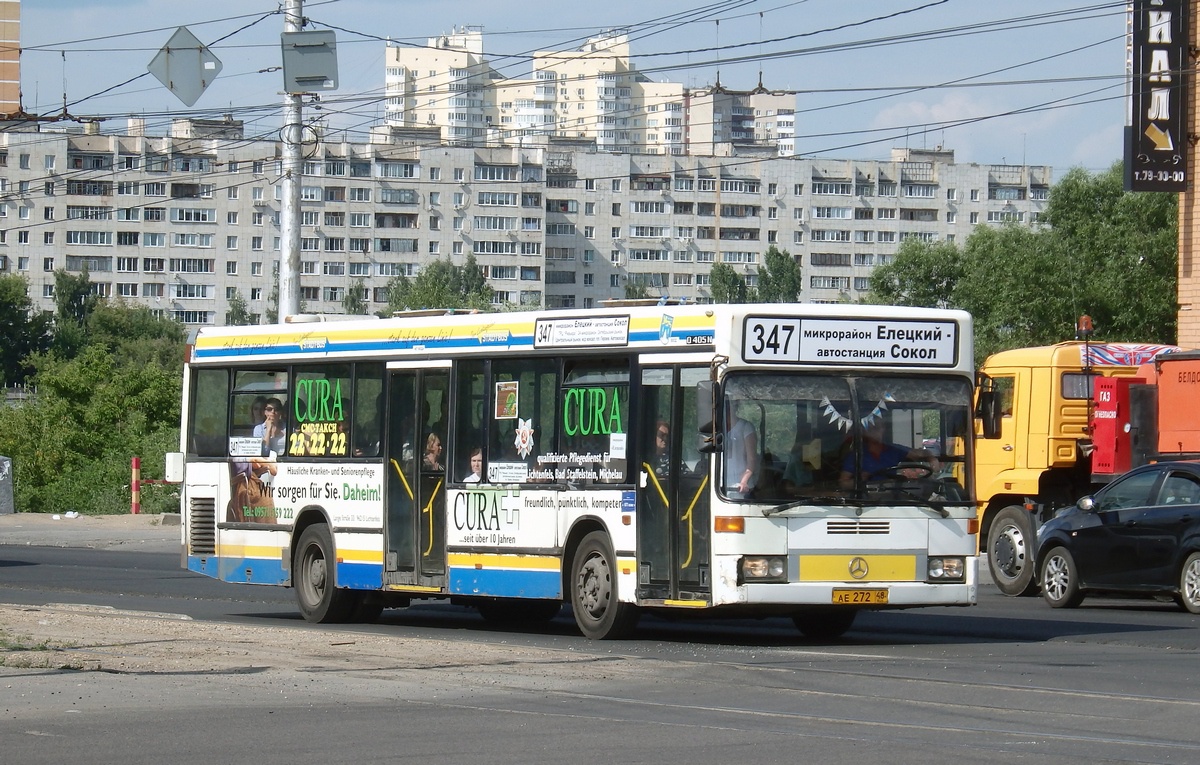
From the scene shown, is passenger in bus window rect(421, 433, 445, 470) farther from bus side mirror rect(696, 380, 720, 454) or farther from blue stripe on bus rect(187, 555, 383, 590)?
bus side mirror rect(696, 380, 720, 454)

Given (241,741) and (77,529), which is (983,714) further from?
(77,529)

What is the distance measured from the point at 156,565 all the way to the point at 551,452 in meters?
14.8

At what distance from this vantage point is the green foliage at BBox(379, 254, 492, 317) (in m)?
117

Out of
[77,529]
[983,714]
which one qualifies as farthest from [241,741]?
[77,529]

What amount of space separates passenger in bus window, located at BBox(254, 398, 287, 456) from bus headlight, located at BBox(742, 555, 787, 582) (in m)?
6.38

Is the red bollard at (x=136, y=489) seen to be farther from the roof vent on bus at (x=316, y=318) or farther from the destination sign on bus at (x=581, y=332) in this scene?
the destination sign on bus at (x=581, y=332)

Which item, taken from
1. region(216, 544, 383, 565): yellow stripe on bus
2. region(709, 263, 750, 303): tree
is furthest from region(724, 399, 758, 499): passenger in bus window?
region(709, 263, 750, 303): tree

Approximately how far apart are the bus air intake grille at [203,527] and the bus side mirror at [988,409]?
27.4ft

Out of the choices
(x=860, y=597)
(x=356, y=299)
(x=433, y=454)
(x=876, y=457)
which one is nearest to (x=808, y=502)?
(x=876, y=457)

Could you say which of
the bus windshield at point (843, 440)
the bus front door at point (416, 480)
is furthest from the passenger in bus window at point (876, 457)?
the bus front door at point (416, 480)

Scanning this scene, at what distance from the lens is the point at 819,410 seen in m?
14.5

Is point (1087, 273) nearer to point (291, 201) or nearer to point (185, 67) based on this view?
point (291, 201)

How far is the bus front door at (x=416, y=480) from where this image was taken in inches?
671

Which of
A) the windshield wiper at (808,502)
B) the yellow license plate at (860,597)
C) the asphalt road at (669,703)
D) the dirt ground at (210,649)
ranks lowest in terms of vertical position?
the dirt ground at (210,649)
